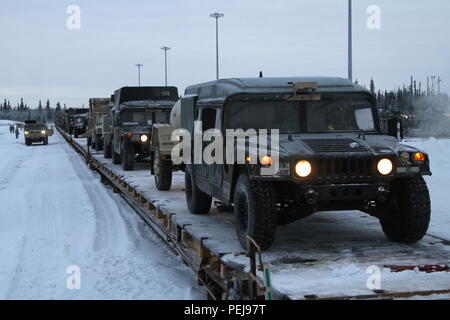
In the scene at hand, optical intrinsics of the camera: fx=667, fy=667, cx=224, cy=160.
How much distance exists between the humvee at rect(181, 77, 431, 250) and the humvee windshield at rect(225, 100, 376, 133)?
0.04 ft

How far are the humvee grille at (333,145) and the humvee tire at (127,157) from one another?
11159mm

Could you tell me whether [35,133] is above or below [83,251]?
above

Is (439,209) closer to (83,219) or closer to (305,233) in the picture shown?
(305,233)

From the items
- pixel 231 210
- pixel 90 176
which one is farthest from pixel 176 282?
pixel 90 176

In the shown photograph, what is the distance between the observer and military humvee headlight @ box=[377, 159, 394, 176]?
6504mm

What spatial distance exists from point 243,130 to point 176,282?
189 centimetres

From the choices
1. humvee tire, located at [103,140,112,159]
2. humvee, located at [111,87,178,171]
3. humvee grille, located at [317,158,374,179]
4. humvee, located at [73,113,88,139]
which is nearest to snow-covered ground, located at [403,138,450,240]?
humvee grille, located at [317,158,374,179]

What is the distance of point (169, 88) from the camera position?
2016 cm

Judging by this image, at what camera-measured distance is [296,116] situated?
7.55 m

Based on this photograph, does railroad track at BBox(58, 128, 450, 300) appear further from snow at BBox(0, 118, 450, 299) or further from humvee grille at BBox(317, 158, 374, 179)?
humvee grille at BBox(317, 158, 374, 179)

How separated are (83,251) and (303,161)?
13.3ft

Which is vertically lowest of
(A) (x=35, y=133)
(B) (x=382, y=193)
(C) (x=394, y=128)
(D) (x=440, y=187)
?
(D) (x=440, y=187)

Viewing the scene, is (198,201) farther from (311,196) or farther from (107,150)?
(107,150)

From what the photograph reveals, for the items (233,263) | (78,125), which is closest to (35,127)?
(78,125)
